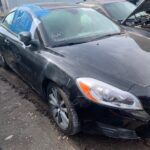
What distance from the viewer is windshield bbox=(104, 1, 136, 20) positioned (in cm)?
706

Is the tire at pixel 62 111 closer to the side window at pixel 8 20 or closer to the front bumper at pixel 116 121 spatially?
the front bumper at pixel 116 121

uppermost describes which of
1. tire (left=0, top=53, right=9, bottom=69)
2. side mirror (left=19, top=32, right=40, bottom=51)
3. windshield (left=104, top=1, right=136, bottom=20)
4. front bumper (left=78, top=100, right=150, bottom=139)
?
side mirror (left=19, top=32, right=40, bottom=51)

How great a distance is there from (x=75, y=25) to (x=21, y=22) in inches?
41.6

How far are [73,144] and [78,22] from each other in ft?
5.96

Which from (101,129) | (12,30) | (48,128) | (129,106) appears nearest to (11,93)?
(12,30)

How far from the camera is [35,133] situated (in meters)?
3.48

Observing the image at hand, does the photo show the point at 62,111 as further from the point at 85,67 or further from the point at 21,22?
the point at 21,22

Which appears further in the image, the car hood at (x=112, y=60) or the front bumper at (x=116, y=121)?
the car hood at (x=112, y=60)

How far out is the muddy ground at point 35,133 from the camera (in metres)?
3.15

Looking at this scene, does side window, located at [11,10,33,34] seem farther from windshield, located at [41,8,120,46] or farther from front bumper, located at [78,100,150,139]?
front bumper, located at [78,100,150,139]

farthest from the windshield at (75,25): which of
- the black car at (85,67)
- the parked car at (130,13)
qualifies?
the parked car at (130,13)

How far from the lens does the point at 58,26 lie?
390 cm

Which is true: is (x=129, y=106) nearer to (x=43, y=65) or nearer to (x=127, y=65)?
(x=127, y=65)

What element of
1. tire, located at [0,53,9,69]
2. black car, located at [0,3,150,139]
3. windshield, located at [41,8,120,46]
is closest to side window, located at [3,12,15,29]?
black car, located at [0,3,150,139]
